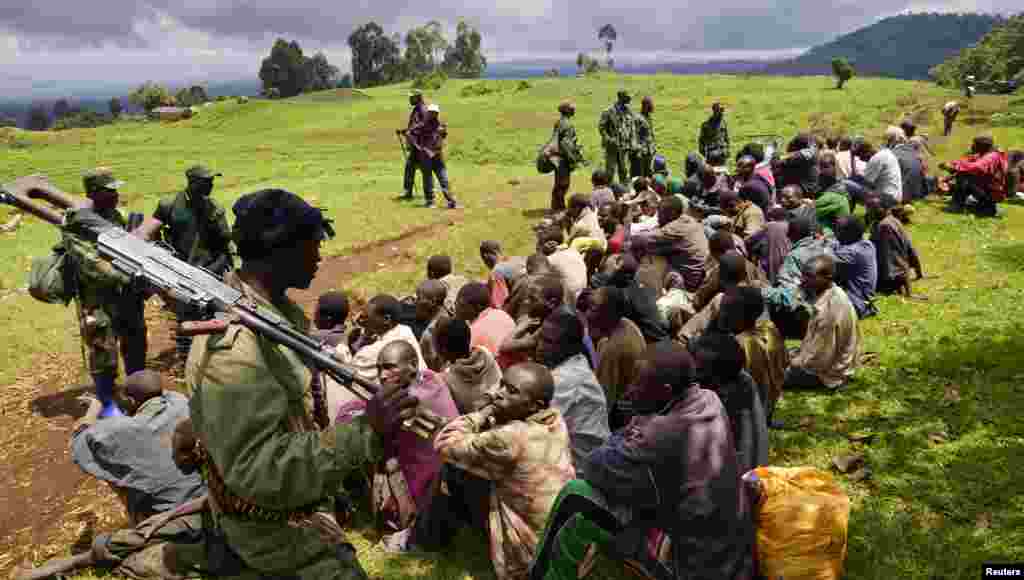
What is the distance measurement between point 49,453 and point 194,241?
2.56 m

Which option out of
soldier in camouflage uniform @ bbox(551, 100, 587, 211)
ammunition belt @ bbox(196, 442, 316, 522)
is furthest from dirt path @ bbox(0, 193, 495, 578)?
soldier in camouflage uniform @ bbox(551, 100, 587, 211)

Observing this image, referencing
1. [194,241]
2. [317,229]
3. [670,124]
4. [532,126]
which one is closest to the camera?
[317,229]

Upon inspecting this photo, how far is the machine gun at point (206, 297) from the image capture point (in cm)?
260

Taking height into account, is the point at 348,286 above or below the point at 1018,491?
above

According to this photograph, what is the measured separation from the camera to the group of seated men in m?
3.69

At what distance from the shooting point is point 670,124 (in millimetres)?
24109

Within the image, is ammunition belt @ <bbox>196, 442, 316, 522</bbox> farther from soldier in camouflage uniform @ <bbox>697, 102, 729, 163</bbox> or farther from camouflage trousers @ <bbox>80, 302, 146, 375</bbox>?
soldier in camouflage uniform @ <bbox>697, 102, 729, 163</bbox>

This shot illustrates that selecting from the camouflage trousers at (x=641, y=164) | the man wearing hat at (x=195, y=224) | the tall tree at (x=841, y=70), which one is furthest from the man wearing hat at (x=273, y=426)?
the tall tree at (x=841, y=70)

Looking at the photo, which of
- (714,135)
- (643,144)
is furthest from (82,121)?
(714,135)

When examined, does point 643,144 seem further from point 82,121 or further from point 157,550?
point 82,121

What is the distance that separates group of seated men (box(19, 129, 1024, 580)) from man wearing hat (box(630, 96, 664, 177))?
20.2 feet

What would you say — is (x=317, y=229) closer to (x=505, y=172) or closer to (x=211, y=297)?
(x=211, y=297)

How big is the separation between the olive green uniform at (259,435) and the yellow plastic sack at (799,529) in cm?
251

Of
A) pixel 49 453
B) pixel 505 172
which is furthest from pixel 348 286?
pixel 505 172
